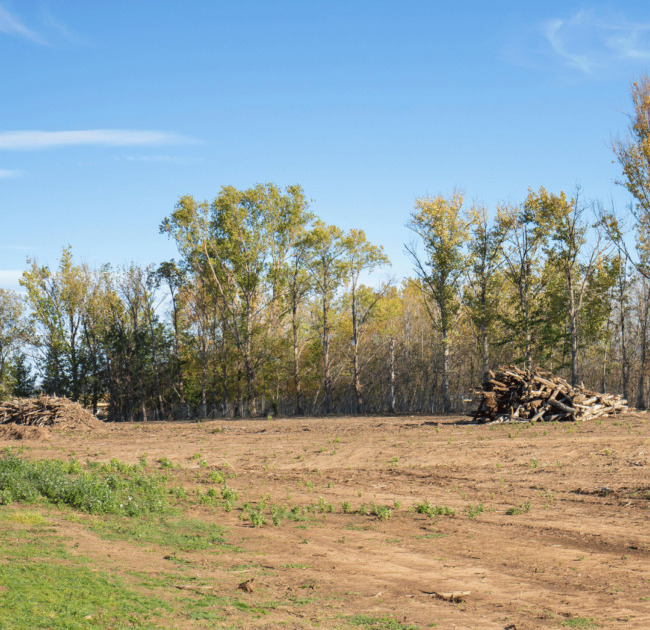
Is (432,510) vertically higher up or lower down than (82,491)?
lower down

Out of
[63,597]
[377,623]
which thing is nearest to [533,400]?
[377,623]

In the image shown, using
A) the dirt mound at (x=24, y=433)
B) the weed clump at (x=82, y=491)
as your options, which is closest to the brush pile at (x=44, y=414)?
the dirt mound at (x=24, y=433)

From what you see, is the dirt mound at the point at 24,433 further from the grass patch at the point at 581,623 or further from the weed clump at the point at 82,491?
the grass patch at the point at 581,623

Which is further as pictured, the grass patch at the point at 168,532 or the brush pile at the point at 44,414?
the brush pile at the point at 44,414

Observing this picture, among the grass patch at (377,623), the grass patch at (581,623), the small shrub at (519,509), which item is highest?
the grass patch at (377,623)

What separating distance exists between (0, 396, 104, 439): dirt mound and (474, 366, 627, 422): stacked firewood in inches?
748

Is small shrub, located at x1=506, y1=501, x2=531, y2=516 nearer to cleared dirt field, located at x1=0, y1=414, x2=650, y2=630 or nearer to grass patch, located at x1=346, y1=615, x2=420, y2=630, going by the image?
cleared dirt field, located at x1=0, y1=414, x2=650, y2=630

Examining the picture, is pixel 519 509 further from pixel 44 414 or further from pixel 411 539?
pixel 44 414

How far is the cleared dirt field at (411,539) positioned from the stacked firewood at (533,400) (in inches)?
194

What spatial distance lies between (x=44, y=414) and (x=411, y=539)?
965 inches

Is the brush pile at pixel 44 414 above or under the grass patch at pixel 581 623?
above

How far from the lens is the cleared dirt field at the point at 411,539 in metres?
7.17

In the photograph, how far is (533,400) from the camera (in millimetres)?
26531

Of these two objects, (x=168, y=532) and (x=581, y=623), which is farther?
(x=168, y=532)
